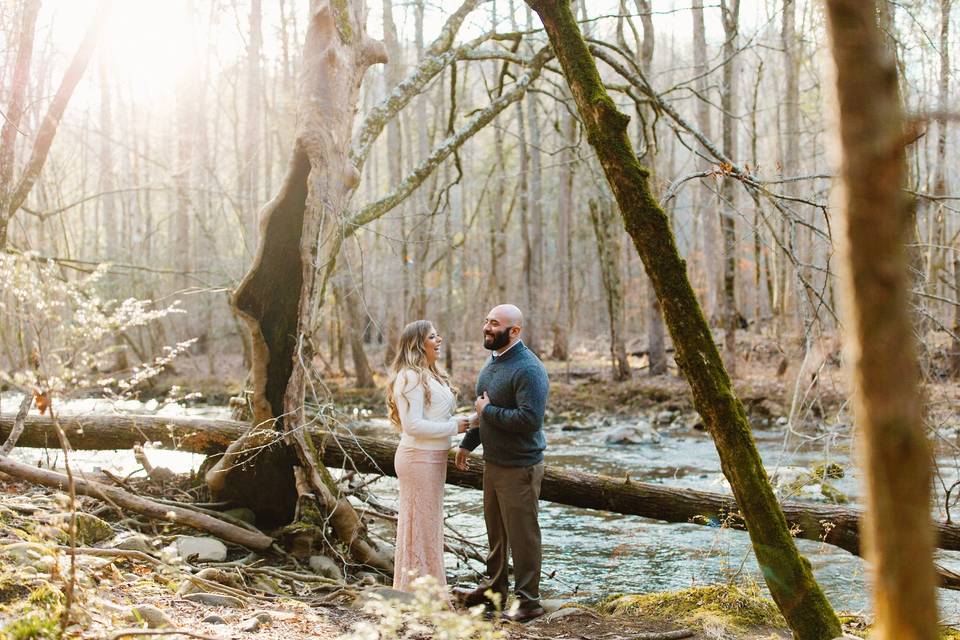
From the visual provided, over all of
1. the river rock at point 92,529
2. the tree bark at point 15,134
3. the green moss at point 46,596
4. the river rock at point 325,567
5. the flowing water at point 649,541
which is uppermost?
the tree bark at point 15,134

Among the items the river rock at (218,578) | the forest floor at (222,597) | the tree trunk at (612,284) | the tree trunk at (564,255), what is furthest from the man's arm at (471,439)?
the tree trunk at (564,255)

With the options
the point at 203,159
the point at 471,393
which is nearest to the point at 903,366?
the point at 471,393

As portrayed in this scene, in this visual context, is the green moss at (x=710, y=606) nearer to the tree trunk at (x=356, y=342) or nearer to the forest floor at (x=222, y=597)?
the forest floor at (x=222, y=597)

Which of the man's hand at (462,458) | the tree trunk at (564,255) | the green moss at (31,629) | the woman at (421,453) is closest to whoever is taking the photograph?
the green moss at (31,629)

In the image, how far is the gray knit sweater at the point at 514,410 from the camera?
18.0 feet

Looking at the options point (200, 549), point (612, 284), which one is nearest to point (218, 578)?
point (200, 549)

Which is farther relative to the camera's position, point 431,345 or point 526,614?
point 431,345

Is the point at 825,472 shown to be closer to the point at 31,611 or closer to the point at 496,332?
the point at 496,332

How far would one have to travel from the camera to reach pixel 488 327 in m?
5.68

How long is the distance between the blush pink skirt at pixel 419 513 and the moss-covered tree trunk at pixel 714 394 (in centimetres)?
236

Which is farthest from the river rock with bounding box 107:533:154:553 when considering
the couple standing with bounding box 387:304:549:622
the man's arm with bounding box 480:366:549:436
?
the man's arm with bounding box 480:366:549:436

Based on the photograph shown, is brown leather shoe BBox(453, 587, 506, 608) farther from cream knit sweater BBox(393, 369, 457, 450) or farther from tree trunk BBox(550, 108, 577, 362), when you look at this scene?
tree trunk BBox(550, 108, 577, 362)

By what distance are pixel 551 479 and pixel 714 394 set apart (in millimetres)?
3641

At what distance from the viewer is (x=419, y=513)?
5656 millimetres
